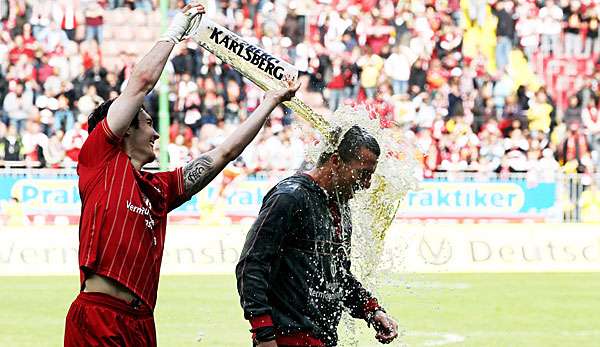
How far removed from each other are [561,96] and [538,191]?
16.6 feet

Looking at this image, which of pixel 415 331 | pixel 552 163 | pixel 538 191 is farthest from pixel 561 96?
pixel 415 331

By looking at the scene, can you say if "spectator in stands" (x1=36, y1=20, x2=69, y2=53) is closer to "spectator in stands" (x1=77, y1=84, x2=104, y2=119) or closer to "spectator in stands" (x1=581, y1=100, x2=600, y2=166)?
"spectator in stands" (x1=77, y1=84, x2=104, y2=119)

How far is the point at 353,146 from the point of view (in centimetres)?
565

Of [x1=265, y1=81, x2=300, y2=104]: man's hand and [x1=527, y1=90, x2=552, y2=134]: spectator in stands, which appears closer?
[x1=265, y1=81, x2=300, y2=104]: man's hand

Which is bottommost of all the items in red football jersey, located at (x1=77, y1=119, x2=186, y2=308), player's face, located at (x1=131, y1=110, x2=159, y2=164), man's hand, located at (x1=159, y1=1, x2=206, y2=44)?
red football jersey, located at (x1=77, y1=119, x2=186, y2=308)

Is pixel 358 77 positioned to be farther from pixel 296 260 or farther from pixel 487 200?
pixel 296 260

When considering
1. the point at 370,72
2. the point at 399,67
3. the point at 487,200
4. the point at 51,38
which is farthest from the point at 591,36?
the point at 51,38

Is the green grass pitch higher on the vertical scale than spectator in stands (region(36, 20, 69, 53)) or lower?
lower

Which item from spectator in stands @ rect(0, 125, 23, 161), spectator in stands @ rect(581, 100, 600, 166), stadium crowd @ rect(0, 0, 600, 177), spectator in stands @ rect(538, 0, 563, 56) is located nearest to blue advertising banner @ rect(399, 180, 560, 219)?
stadium crowd @ rect(0, 0, 600, 177)

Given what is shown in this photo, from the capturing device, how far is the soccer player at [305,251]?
5406 mm

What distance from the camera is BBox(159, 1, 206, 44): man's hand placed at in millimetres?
5156

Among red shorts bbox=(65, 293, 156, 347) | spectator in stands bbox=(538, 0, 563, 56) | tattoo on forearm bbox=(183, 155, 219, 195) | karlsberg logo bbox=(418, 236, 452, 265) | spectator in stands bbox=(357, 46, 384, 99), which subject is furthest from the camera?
spectator in stands bbox=(538, 0, 563, 56)

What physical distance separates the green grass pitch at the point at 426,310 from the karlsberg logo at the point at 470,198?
3179 mm

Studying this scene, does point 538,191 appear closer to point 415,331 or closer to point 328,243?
point 415,331
